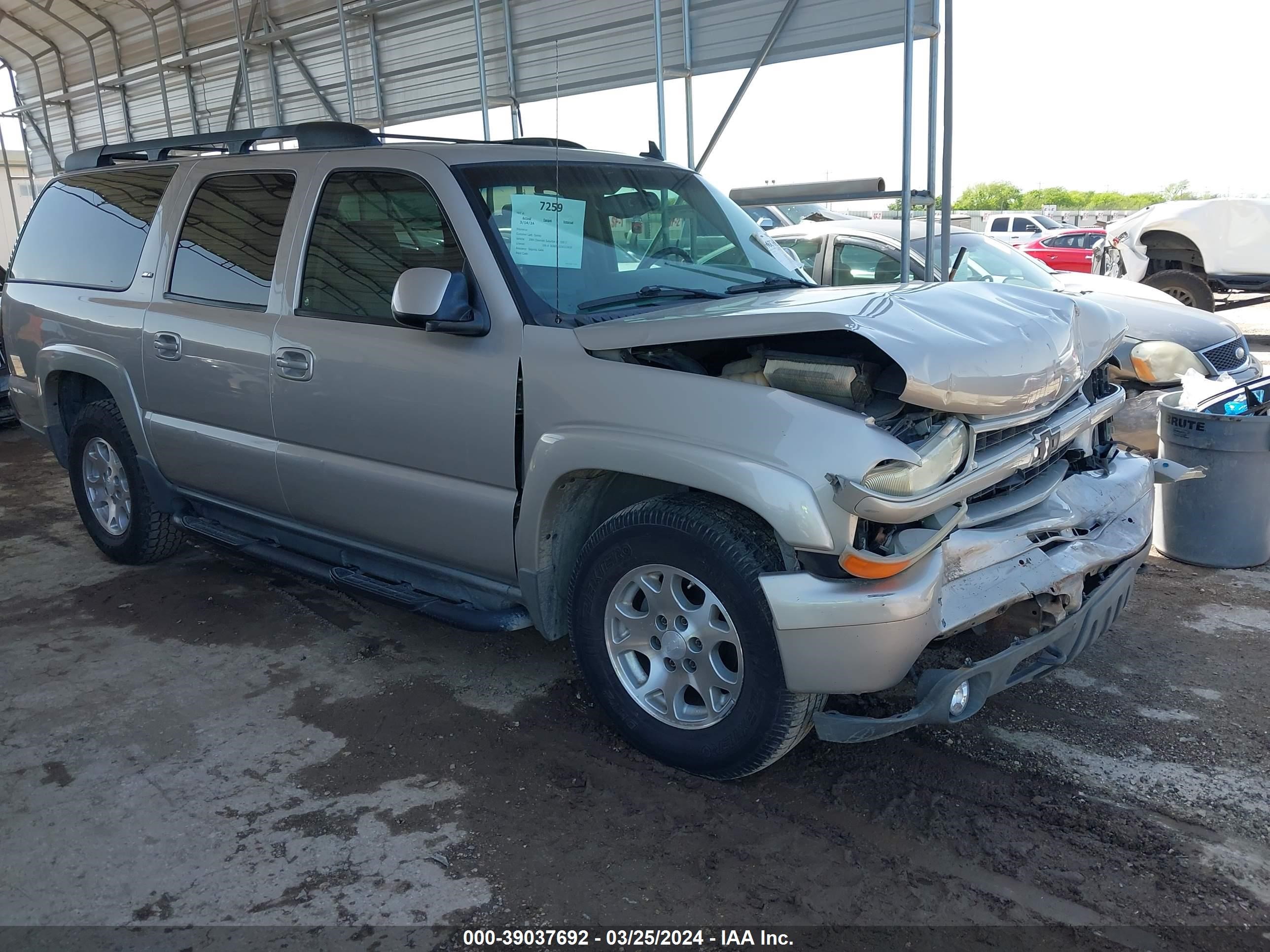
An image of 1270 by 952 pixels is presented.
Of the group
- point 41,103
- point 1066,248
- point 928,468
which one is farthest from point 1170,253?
point 41,103

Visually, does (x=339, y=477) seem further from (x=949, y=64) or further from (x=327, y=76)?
(x=327, y=76)

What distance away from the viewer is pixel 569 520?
11.3 feet

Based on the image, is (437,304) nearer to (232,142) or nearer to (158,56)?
(232,142)

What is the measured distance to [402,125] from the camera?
10.1 metres

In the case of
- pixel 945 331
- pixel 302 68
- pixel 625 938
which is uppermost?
pixel 302 68

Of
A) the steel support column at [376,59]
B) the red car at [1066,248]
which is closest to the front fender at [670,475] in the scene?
the steel support column at [376,59]

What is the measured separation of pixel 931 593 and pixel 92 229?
4.63m

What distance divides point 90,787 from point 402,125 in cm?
825

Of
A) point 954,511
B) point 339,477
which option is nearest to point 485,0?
point 339,477

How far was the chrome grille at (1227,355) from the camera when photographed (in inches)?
284

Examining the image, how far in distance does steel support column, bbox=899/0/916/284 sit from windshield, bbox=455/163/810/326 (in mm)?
2272

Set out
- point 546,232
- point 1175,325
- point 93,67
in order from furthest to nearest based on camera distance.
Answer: point 93,67 < point 1175,325 < point 546,232

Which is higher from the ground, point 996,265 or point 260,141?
point 260,141

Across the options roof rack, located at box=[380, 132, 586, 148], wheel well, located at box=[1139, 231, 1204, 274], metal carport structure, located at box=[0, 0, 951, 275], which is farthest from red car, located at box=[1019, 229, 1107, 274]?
roof rack, located at box=[380, 132, 586, 148]
